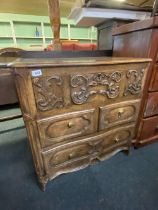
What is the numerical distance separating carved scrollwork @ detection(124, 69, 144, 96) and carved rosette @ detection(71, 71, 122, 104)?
8cm

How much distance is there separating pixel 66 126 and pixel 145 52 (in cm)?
82

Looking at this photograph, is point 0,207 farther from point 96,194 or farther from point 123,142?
point 123,142

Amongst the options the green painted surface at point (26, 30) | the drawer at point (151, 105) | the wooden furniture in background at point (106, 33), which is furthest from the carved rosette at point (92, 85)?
the green painted surface at point (26, 30)

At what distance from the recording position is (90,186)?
1.02 metres

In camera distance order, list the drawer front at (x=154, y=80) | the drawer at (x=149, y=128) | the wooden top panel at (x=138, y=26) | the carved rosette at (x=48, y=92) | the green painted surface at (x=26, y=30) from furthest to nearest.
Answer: the green painted surface at (x=26, y=30) < the drawer at (x=149, y=128) < the drawer front at (x=154, y=80) < the wooden top panel at (x=138, y=26) < the carved rosette at (x=48, y=92)

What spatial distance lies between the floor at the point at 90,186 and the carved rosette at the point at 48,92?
0.67 meters

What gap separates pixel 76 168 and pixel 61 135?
14.5 inches

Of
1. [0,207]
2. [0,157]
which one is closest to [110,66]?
[0,207]

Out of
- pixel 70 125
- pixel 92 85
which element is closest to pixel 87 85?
pixel 92 85

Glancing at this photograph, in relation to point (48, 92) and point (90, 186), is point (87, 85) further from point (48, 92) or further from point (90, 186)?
point (90, 186)

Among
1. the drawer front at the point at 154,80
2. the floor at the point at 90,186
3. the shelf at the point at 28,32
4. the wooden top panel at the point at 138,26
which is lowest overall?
the floor at the point at 90,186

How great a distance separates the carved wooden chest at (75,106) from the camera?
0.69 m

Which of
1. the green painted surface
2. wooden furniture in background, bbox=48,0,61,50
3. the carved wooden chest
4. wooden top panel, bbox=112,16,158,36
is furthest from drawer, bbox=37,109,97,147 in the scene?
the green painted surface

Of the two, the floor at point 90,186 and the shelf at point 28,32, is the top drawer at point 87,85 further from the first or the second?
the shelf at point 28,32
